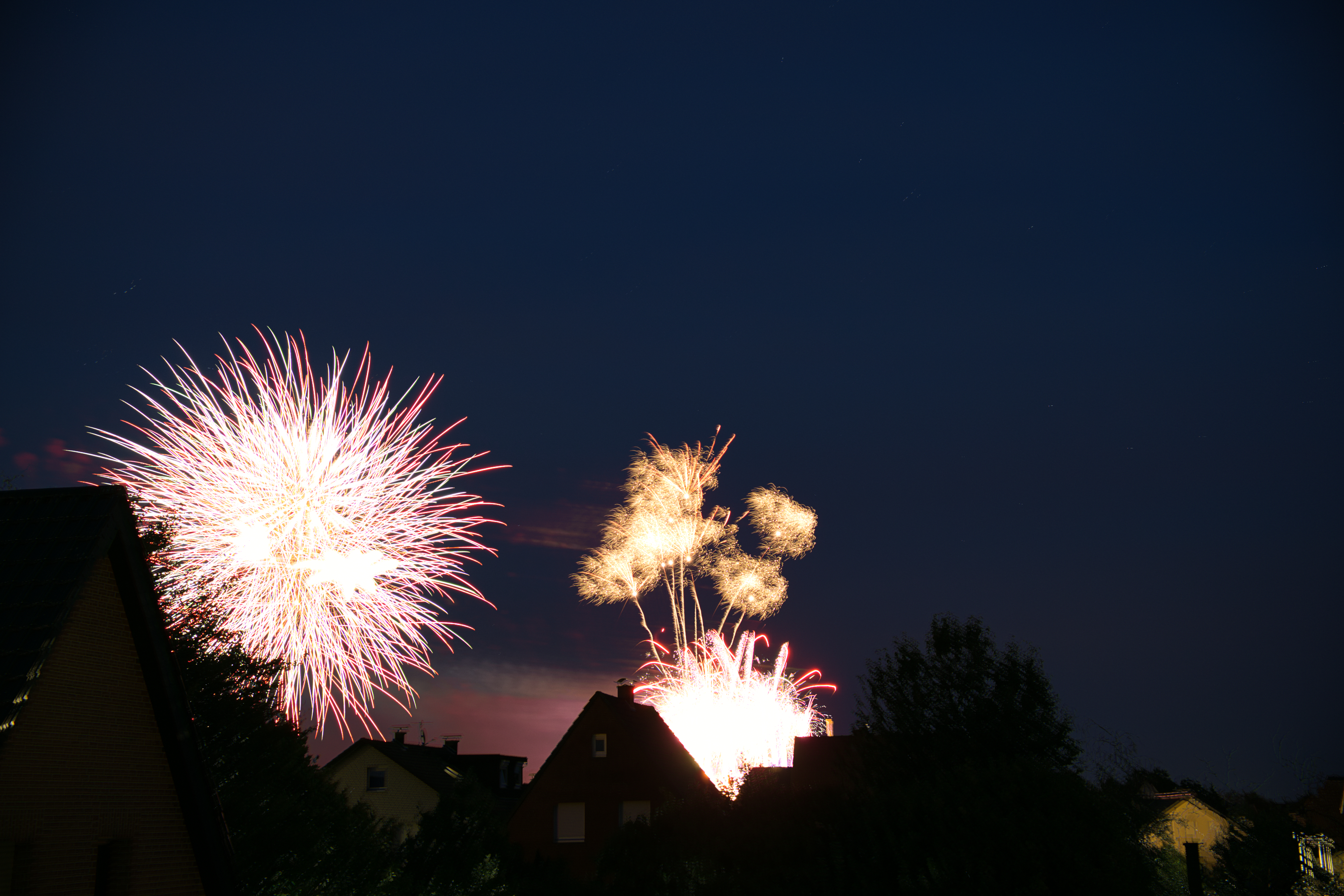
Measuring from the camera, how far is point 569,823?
41.2m

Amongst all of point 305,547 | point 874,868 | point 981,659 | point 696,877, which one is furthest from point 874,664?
point 305,547

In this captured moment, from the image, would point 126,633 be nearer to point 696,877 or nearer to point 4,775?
point 4,775

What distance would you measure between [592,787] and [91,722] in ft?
110

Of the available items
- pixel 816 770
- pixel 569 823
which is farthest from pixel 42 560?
pixel 569 823

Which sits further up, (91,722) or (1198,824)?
(91,722)

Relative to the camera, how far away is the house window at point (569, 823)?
40.8 meters

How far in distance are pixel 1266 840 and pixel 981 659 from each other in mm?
10388

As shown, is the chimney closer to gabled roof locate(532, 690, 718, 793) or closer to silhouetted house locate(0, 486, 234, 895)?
gabled roof locate(532, 690, 718, 793)

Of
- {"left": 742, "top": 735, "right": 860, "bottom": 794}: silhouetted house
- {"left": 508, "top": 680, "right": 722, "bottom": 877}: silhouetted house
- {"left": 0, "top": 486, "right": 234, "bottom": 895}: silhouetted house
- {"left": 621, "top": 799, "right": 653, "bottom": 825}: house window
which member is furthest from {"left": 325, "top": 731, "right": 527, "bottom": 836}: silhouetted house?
{"left": 0, "top": 486, "right": 234, "bottom": 895}: silhouetted house

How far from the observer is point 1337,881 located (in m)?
16.0

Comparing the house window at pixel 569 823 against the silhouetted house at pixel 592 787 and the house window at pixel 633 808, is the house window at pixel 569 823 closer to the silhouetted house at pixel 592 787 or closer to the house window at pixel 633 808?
the silhouetted house at pixel 592 787

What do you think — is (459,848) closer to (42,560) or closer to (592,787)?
(592,787)

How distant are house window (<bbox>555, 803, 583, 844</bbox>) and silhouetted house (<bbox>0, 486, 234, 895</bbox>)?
103 ft

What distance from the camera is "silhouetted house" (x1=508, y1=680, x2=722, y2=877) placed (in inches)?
1588
